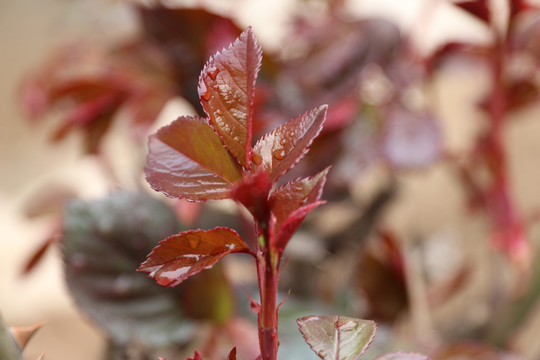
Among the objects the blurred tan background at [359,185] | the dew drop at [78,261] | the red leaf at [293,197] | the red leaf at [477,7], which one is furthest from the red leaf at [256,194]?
the blurred tan background at [359,185]

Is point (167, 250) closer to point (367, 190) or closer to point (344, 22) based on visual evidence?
point (344, 22)

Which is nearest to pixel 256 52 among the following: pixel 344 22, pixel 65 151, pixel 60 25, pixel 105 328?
pixel 105 328

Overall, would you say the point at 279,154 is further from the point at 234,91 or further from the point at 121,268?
the point at 121,268

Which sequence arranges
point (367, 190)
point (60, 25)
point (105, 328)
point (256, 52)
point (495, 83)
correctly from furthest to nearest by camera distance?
point (367, 190) < point (60, 25) < point (495, 83) < point (105, 328) < point (256, 52)

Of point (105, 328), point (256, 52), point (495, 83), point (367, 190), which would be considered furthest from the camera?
point (367, 190)

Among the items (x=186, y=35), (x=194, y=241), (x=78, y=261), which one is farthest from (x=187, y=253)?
(x=186, y=35)

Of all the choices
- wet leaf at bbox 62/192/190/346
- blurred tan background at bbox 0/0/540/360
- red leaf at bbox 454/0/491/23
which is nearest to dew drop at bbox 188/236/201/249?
wet leaf at bbox 62/192/190/346

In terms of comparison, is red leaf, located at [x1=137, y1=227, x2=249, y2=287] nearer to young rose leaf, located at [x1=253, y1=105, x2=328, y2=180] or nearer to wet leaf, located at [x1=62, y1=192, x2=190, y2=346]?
young rose leaf, located at [x1=253, y1=105, x2=328, y2=180]
